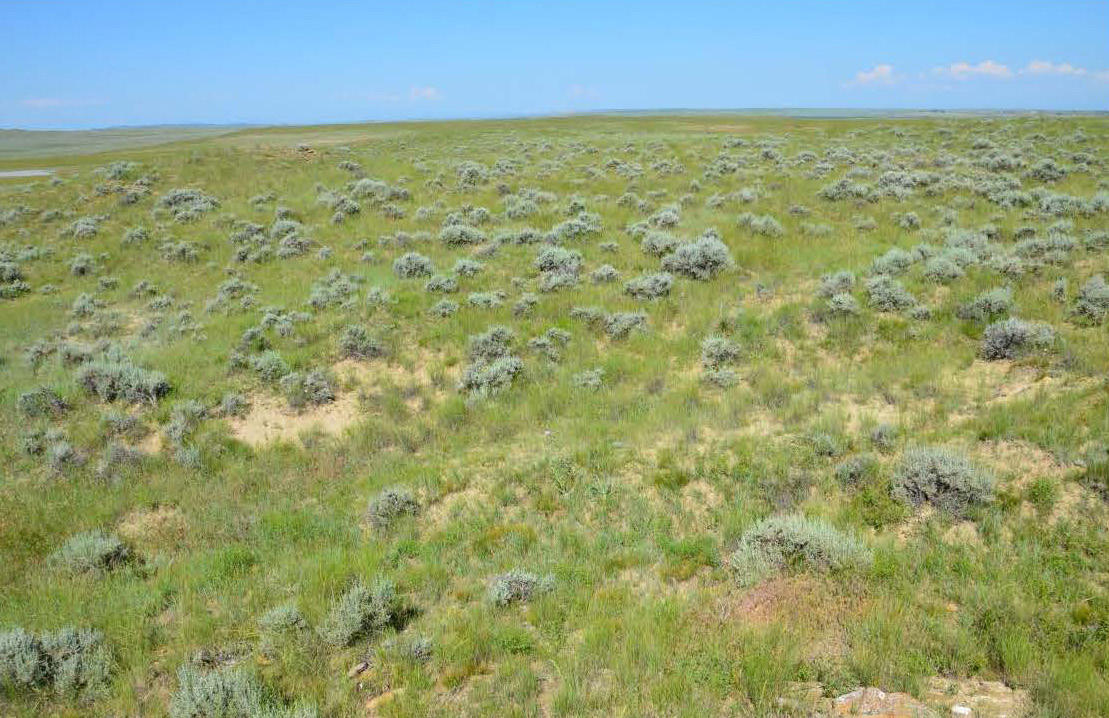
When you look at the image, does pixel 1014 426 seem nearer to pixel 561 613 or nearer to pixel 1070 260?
pixel 561 613

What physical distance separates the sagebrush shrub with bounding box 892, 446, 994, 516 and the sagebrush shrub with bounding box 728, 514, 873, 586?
54.5 inches

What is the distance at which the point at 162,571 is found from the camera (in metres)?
7.24

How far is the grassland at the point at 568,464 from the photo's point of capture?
4941 millimetres

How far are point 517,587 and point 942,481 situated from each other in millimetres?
5383

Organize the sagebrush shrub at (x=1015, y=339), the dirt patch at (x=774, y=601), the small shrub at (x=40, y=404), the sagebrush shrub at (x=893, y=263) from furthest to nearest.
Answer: the sagebrush shrub at (x=893, y=263)
the small shrub at (x=40, y=404)
the sagebrush shrub at (x=1015, y=339)
the dirt patch at (x=774, y=601)

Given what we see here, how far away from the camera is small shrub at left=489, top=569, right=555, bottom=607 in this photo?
6023mm

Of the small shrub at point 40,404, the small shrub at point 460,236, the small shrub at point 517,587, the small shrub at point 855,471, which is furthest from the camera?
the small shrub at point 460,236

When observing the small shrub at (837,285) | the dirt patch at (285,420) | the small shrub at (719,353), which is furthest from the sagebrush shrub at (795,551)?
the small shrub at (837,285)

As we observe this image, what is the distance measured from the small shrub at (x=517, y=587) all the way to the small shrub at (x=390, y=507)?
2.51 meters

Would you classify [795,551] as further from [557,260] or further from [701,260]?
[557,260]

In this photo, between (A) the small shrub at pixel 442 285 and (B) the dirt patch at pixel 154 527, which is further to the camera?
(A) the small shrub at pixel 442 285

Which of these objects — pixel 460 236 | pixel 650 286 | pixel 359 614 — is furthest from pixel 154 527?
pixel 460 236

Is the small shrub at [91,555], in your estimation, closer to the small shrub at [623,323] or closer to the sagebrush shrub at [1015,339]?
the small shrub at [623,323]

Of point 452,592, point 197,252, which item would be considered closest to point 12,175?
point 197,252
